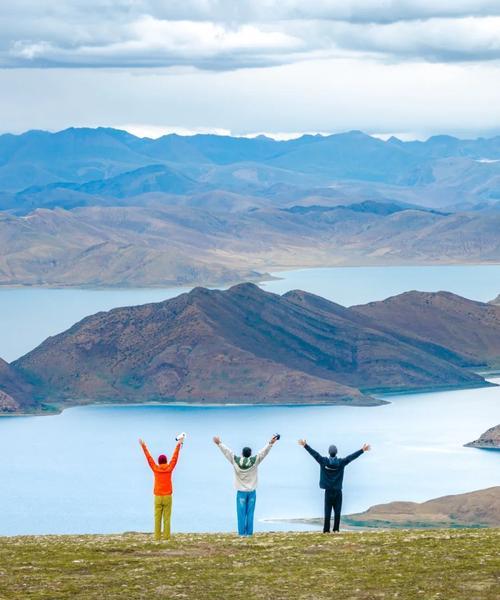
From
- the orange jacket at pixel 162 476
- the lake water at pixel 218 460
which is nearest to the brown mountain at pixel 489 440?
the lake water at pixel 218 460

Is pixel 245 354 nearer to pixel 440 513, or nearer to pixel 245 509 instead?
pixel 440 513

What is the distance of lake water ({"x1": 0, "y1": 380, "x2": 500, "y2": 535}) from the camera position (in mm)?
87188

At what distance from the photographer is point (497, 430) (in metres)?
117

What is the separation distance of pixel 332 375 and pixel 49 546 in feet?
490

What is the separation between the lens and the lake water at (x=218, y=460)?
87.2m

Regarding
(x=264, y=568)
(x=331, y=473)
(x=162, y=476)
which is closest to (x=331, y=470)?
(x=331, y=473)

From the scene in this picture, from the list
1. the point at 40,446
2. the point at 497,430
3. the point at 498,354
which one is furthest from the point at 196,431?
the point at 498,354

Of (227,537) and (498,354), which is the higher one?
(498,354)

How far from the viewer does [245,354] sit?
16575cm

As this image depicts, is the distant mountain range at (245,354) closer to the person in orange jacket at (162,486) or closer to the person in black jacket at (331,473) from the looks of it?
the person in orange jacket at (162,486)

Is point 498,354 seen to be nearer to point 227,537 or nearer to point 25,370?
point 25,370

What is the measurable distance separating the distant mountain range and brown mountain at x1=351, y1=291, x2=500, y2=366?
25cm

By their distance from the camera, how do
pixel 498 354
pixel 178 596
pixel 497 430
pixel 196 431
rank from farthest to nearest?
1. pixel 498 354
2. pixel 196 431
3. pixel 497 430
4. pixel 178 596

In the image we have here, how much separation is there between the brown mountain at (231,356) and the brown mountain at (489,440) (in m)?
37.9
